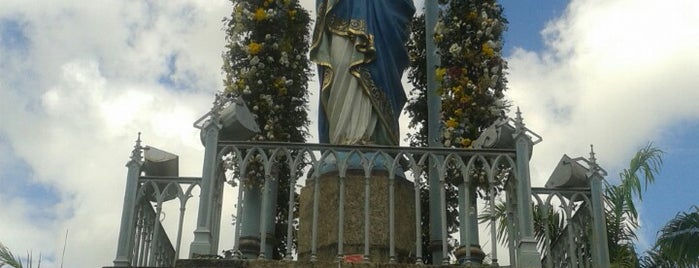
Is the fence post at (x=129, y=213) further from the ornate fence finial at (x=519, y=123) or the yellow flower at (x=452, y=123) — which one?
Answer: the ornate fence finial at (x=519, y=123)

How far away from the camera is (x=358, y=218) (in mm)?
9266

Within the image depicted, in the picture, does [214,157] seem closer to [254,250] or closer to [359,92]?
[254,250]

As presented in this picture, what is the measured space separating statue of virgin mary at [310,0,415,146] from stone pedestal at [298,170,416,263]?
592mm

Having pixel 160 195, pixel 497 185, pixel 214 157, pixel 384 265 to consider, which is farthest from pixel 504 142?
→ pixel 160 195

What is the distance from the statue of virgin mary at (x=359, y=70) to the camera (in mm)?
10219

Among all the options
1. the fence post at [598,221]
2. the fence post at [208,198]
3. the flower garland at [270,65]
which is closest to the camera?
the fence post at [208,198]

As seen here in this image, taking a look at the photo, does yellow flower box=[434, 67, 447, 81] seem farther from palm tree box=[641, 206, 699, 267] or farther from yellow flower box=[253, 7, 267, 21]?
palm tree box=[641, 206, 699, 267]

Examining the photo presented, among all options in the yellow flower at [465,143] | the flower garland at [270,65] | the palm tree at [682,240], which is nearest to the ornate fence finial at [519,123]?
the yellow flower at [465,143]

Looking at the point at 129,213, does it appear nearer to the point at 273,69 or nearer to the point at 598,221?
the point at 273,69

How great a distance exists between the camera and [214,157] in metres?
8.40

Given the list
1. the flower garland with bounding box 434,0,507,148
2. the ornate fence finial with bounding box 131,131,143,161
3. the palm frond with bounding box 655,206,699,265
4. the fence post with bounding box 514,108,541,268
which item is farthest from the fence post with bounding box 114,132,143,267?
the palm frond with bounding box 655,206,699,265

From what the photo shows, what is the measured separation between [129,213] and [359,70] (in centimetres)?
317

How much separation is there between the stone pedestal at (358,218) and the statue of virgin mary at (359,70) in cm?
59

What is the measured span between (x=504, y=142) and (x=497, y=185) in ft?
2.53
